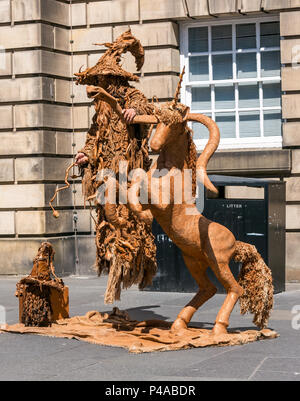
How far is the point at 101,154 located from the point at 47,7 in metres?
7.25

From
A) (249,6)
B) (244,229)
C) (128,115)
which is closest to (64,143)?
(249,6)

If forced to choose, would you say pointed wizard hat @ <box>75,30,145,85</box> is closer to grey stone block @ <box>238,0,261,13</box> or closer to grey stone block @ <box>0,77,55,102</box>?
grey stone block @ <box>238,0,261,13</box>

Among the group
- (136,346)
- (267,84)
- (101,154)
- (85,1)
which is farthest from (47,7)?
(136,346)

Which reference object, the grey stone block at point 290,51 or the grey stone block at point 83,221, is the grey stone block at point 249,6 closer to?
the grey stone block at point 290,51

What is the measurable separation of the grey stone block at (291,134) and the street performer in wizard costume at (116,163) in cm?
569

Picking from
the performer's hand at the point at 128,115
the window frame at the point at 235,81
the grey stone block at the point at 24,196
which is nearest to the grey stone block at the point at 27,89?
the grey stone block at the point at 24,196

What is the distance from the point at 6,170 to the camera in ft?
52.6

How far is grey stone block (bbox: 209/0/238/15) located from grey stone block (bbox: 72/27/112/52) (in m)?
2.00

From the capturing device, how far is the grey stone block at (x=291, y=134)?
14.8 meters

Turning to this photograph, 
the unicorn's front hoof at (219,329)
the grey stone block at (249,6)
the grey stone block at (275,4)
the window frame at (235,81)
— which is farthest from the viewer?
the window frame at (235,81)

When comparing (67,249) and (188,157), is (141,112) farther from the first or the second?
(67,249)

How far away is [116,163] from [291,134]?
6157 mm

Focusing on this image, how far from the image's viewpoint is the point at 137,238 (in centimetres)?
960

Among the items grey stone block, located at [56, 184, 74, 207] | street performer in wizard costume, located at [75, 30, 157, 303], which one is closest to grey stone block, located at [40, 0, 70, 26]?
grey stone block, located at [56, 184, 74, 207]
